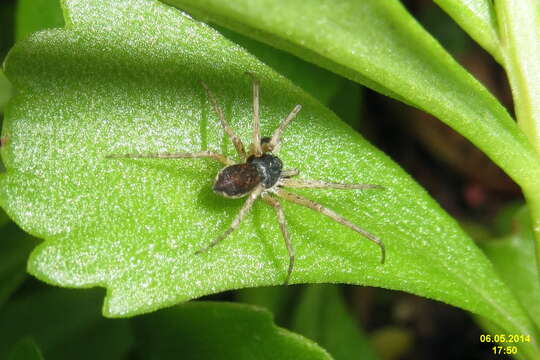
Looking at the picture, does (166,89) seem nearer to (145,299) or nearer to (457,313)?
(145,299)

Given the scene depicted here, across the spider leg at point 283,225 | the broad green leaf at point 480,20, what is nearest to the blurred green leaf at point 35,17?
the spider leg at point 283,225

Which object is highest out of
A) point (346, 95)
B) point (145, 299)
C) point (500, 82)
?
point (500, 82)

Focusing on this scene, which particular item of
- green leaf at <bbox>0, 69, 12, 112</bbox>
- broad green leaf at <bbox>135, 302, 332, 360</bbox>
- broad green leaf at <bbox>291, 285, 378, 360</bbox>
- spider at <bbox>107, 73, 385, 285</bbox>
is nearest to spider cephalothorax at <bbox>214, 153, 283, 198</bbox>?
spider at <bbox>107, 73, 385, 285</bbox>

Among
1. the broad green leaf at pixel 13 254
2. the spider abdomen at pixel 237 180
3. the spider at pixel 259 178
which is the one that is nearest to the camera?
the spider at pixel 259 178

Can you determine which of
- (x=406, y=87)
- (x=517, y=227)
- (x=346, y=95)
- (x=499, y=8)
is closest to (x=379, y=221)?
(x=406, y=87)

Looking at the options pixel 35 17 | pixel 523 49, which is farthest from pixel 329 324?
pixel 35 17

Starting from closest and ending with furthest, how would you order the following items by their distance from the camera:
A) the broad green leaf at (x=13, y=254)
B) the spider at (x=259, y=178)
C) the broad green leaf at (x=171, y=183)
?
the broad green leaf at (x=171, y=183), the spider at (x=259, y=178), the broad green leaf at (x=13, y=254)

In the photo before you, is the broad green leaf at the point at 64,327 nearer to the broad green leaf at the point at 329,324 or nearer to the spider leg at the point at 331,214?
the broad green leaf at the point at 329,324
